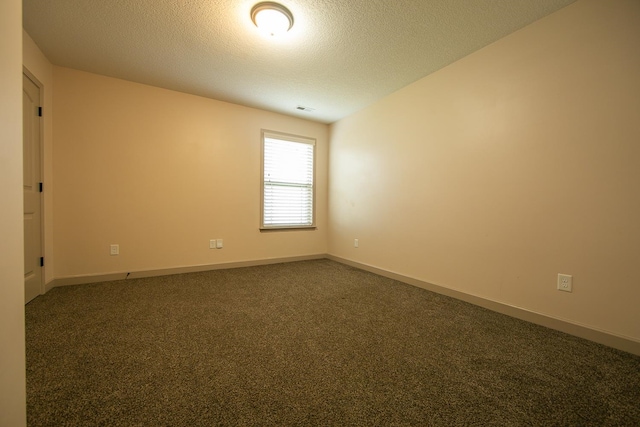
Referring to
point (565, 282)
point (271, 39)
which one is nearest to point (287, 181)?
point (271, 39)

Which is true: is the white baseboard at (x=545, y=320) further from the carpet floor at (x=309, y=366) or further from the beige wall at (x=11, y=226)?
the beige wall at (x=11, y=226)

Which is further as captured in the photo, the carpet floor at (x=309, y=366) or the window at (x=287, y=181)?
the window at (x=287, y=181)

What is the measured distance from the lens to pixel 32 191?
2.64 meters

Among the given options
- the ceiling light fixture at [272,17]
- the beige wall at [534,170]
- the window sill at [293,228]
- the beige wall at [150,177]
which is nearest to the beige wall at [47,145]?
the beige wall at [150,177]

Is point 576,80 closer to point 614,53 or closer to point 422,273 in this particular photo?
point 614,53

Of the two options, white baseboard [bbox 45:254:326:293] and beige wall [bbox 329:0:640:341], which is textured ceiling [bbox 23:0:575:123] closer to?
beige wall [bbox 329:0:640:341]

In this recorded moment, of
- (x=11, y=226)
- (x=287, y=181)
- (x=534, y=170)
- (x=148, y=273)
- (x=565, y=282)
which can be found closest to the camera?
(x=11, y=226)

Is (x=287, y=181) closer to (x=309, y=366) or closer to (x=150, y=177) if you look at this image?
(x=150, y=177)

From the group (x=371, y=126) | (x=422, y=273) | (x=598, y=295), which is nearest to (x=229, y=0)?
(x=371, y=126)

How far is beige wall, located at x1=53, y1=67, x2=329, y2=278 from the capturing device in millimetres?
3068

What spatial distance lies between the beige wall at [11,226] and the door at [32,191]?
7.67ft

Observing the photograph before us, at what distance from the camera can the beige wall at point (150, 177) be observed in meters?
3.07

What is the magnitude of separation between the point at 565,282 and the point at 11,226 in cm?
326

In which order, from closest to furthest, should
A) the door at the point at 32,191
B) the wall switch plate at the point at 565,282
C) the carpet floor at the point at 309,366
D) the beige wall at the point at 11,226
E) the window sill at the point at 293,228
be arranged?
the beige wall at the point at 11,226, the carpet floor at the point at 309,366, the wall switch plate at the point at 565,282, the door at the point at 32,191, the window sill at the point at 293,228
